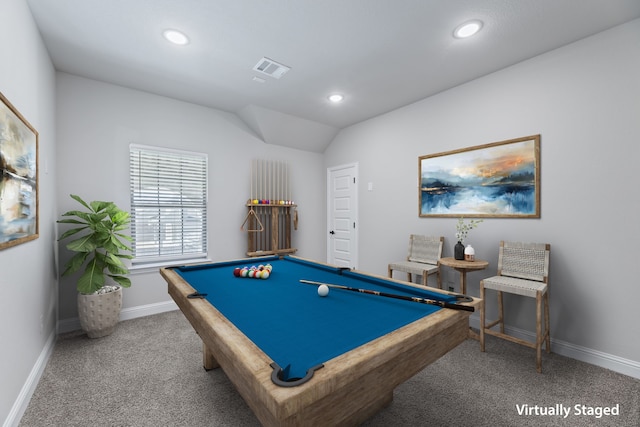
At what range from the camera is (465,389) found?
6.49ft

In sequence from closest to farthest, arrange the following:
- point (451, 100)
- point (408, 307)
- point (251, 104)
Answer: point (408, 307)
point (451, 100)
point (251, 104)

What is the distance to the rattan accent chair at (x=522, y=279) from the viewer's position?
7.58ft

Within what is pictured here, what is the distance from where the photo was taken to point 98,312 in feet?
8.86

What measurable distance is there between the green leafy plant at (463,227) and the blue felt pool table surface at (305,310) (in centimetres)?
179

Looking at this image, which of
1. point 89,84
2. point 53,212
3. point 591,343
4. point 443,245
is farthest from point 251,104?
point 591,343

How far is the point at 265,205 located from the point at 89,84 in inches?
98.8

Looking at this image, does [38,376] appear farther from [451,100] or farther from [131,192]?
[451,100]

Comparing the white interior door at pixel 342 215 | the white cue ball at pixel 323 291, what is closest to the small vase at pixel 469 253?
the white interior door at pixel 342 215

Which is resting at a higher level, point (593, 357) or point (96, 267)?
point (96, 267)

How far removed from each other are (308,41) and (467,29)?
1317 mm

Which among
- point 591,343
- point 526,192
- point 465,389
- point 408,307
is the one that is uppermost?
point 526,192

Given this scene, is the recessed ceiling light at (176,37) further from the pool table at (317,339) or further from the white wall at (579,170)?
the white wall at (579,170)

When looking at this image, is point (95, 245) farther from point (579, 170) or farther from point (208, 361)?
point (579, 170)

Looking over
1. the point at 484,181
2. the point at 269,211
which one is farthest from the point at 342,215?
the point at 484,181
